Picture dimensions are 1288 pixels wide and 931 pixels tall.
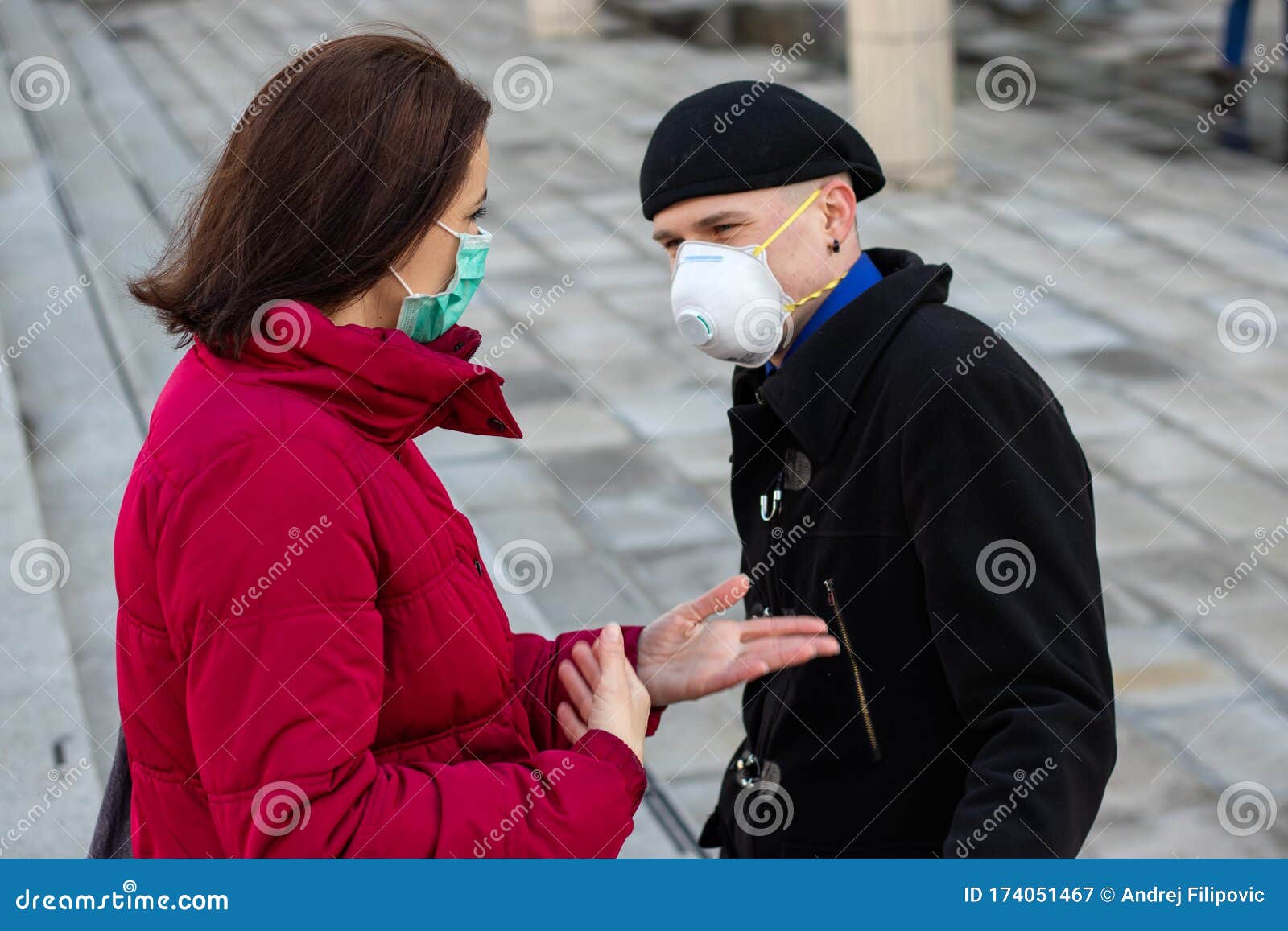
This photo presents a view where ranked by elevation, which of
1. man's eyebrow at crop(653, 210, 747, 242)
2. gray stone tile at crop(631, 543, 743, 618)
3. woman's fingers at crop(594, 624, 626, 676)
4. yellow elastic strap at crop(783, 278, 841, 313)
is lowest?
gray stone tile at crop(631, 543, 743, 618)

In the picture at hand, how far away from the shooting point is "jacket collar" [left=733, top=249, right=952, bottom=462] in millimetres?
2309

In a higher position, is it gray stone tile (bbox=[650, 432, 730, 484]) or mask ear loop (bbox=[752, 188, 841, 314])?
mask ear loop (bbox=[752, 188, 841, 314])

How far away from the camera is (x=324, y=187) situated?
187 cm

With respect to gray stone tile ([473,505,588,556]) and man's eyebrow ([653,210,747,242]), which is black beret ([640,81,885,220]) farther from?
gray stone tile ([473,505,588,556])

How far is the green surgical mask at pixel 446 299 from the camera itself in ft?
6.69

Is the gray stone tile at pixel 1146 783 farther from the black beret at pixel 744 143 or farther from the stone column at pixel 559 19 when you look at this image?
the stone column at pixel 559 19

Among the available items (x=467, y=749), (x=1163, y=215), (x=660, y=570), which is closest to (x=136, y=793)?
(x=467, y=749)

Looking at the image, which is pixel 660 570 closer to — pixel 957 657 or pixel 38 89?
pixel 957 657

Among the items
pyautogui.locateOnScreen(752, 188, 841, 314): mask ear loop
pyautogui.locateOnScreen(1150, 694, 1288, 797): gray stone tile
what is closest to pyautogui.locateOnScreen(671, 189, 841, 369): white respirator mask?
pyautogui.locateOnScreen(752, 188, 841, 314): mask ear loop

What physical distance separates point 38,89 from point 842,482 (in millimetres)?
11995

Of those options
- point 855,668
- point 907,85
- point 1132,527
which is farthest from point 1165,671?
point 907,85

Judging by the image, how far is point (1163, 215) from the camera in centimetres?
902

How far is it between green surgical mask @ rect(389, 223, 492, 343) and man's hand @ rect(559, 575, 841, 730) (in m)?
0.57

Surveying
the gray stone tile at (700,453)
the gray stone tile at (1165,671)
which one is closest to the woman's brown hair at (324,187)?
the gray stone tile at (1165,671)
